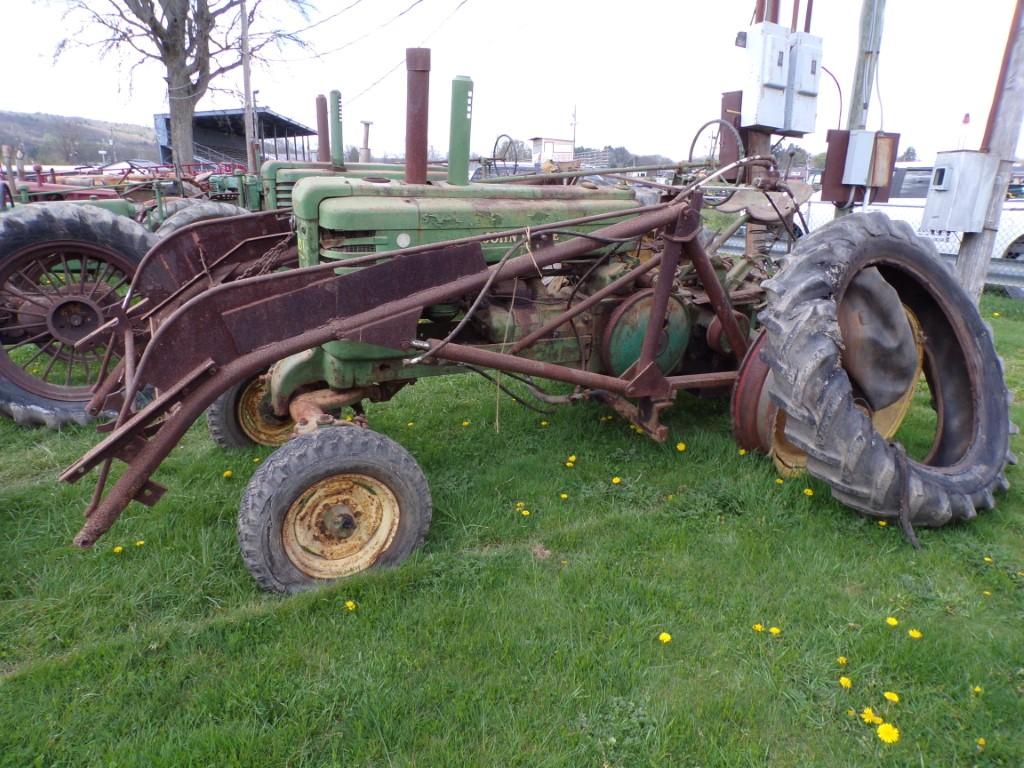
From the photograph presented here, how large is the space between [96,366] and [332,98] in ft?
8.74

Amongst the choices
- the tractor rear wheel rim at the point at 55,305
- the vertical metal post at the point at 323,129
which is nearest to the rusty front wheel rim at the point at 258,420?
the tractor rear wheel rim at the point at 55,305

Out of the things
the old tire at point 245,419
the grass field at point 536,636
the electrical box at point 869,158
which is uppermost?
the electrical box at point 869,158

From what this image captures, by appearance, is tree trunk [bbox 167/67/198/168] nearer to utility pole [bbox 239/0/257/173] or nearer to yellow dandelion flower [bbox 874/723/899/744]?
utility pole [bbox 239/0/257/173]

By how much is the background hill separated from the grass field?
41.9 m

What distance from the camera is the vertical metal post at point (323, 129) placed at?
5.91 meters

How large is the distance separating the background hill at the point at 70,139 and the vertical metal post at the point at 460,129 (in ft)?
135

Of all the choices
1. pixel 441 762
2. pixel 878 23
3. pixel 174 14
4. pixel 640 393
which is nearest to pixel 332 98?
pixel 640 393

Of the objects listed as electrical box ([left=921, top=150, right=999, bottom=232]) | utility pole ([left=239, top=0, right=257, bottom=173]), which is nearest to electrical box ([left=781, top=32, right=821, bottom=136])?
electrical box ([left=921, top=150, right=999, bottom=232])

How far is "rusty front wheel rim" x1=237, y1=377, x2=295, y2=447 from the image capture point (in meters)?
4.05

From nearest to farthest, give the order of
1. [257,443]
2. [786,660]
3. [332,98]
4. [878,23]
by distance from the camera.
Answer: [786,660]
[257,443]
[878,23]
[332,98]

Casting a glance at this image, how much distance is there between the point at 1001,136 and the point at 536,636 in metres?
3.82

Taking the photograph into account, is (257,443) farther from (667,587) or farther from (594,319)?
(667,587)

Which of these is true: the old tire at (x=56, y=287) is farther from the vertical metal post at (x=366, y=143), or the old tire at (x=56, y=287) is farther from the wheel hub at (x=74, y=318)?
the vertical metal post at (x=366, y=143)

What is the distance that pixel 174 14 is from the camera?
68.8ft
